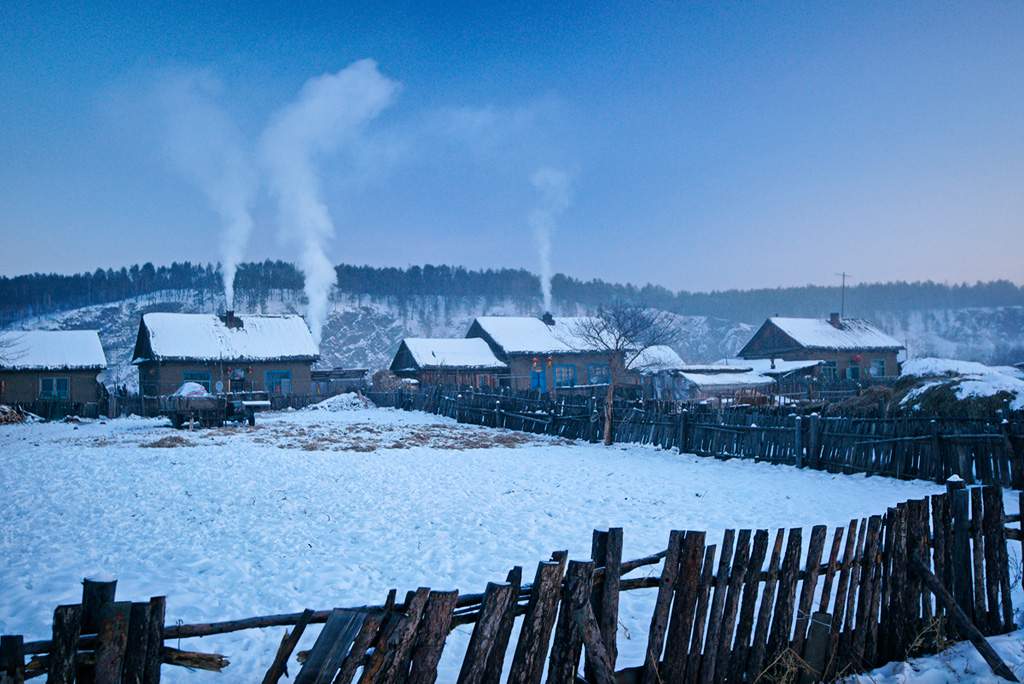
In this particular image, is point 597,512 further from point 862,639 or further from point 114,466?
point 114,466

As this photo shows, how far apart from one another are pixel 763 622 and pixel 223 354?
3907 cm

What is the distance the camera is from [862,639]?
14.3 feet

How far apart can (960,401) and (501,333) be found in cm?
3246

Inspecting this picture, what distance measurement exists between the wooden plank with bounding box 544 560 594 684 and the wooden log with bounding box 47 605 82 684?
2168 millimetres

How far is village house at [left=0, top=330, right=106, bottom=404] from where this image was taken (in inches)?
1355

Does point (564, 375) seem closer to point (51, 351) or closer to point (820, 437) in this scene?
point (51, 351)

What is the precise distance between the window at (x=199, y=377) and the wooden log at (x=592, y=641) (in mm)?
38606

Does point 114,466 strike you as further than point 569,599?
Yes

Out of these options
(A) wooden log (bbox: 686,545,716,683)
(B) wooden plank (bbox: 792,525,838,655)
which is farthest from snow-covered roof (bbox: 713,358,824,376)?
(A) wooden log (bbox: 686,545,716,683)

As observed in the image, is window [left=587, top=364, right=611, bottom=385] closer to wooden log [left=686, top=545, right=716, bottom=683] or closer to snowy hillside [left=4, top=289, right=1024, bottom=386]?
wooden log [left=686, top=545, right=716, bottom=683]

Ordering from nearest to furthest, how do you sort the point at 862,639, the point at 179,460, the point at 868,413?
1. the point at 862,639
2. the point at 179,460
3. the point at 868,413

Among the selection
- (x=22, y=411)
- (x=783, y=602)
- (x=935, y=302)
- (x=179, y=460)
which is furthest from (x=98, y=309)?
(x=935, y=302)

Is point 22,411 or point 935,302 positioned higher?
point 935,302

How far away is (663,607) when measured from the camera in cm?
366
